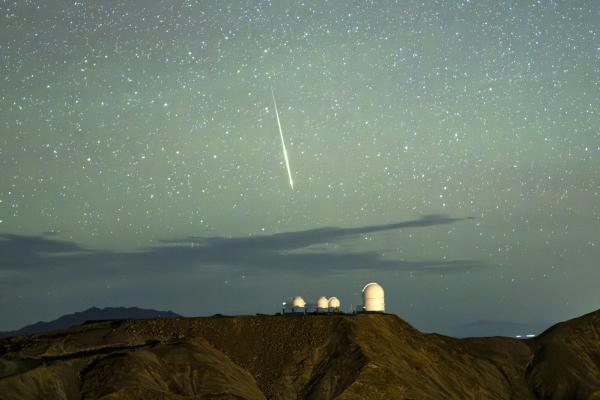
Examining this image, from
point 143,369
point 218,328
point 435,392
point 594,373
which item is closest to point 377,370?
point 435,392

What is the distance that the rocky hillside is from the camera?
266 ft

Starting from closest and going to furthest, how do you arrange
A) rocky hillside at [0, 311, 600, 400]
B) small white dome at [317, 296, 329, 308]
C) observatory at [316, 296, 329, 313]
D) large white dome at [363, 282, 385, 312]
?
rocky hillside at [0, 311, 600, 400] → large white dome at [363, 282, 385, 312] → observatory at [316, 296, 329, 313] → small white dome at [317, 296, 329, 308]

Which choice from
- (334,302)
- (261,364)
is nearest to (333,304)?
(334,302)

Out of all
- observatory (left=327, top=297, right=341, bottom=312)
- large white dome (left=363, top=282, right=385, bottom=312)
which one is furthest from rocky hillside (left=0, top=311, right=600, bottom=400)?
observatory (left=327, top=297, right=341, bottom=312)

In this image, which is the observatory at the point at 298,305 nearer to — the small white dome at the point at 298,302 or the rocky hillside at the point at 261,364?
the small white dome at the point at 298,302

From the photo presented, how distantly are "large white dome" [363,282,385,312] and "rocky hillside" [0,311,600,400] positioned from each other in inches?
93.0

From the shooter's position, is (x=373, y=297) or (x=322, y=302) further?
(x=322, y=302)

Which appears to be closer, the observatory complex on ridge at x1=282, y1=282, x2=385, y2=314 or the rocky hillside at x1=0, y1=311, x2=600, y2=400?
the rocky hillside at x1=0, y1=311, x2=600, y2=400

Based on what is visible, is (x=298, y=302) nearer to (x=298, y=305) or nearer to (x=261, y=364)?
(x=298, y=305)

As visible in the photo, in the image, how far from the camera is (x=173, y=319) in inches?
3826

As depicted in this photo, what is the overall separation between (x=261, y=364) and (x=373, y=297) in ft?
67.3

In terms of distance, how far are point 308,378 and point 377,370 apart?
7.22m

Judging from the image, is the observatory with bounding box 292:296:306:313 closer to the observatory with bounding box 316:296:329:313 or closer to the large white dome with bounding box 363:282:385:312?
the observatory with bounding box 316:296:329:313

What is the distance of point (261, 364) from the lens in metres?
93.8
